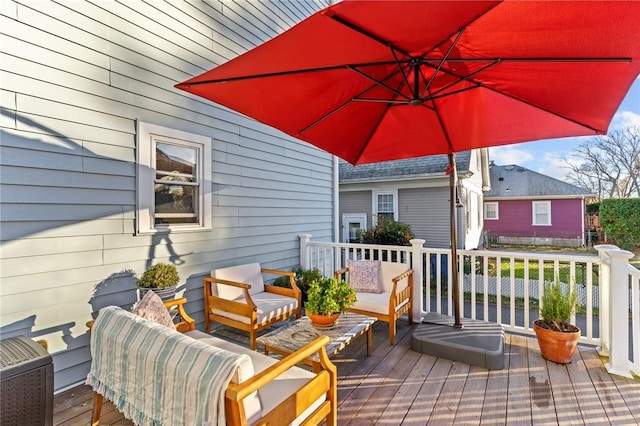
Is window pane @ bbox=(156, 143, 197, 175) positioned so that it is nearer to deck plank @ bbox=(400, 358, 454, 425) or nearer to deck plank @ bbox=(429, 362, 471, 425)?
deck plank @ bbox=(400, 358, 454, 425)

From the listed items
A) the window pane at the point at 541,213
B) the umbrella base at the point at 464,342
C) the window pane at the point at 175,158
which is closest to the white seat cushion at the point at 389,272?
the umbrella base at the point at 464,342

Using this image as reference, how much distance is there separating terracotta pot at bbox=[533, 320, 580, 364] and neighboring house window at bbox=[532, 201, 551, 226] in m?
15.0

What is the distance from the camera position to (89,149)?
2891 mm

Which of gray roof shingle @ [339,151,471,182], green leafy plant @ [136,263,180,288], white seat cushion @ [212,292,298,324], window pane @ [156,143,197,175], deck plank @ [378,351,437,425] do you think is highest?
gray roof shingle @ [339,151,471,182]

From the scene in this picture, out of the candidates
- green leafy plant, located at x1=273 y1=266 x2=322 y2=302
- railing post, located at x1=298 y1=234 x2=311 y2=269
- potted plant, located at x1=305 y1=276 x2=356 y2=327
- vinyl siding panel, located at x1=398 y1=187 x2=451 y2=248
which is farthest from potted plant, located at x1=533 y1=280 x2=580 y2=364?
vinyl siding panel, located at x1=398 y1=187 x2=451 y2=248

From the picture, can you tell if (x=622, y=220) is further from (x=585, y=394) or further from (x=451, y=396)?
(x=451, y=396)

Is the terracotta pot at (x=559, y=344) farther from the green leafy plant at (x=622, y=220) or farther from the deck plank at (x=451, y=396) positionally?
the green leafy plant at (x=622, y=220)

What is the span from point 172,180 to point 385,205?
713 centimetres

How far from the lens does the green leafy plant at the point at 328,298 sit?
2824 millimetres

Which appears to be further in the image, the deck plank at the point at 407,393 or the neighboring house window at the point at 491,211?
the neighboring house window at the point at 491,211

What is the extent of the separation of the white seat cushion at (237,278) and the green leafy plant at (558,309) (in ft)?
10.8

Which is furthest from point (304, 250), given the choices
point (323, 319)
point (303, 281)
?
point (323, 319)

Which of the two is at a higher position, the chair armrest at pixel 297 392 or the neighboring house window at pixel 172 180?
the neighboring house window at pixel 172 180

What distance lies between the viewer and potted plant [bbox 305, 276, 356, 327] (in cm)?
283
